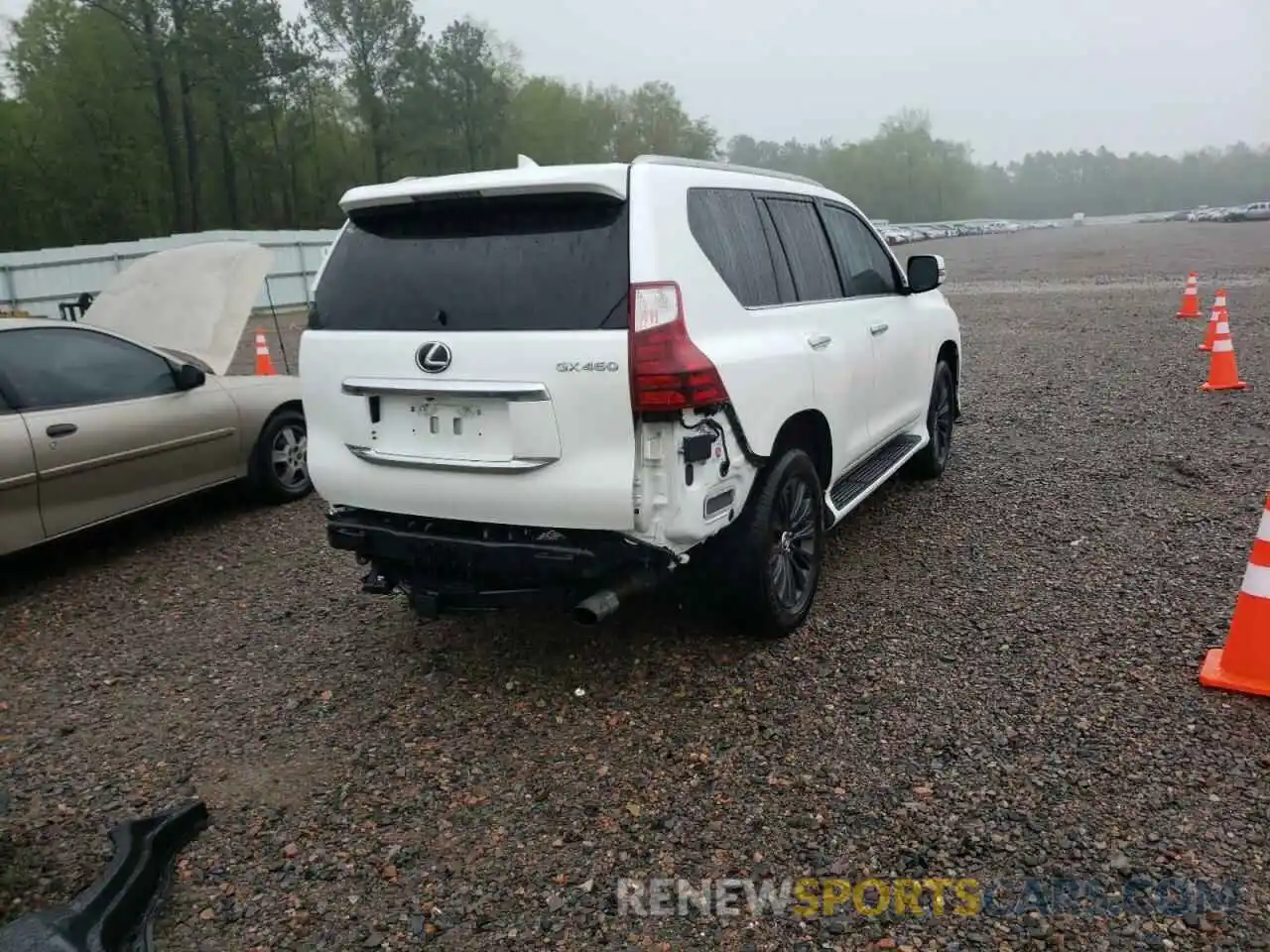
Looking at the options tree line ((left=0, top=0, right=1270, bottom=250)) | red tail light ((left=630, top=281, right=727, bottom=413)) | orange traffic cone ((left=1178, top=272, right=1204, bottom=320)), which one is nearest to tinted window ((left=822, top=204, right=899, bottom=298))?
red tail light ((left=630, top=281, right=727, bottom=413))

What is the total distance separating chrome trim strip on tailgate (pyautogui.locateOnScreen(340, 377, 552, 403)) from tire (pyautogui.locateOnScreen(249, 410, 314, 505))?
296 centimetres

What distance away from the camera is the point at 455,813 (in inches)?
123

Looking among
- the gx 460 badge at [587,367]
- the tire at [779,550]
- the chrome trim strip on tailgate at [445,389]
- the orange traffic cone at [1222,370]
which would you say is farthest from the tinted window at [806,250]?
the orange traffic cone at [1222,370]

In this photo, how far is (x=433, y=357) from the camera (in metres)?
3.52

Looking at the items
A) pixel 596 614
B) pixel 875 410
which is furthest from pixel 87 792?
pixel 875 410

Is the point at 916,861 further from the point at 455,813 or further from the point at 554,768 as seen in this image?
the point at 455,813

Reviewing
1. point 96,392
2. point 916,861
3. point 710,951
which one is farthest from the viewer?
point 96,392

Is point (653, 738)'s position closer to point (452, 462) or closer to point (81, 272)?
point (452, 462)

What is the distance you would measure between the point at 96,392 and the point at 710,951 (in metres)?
4.73

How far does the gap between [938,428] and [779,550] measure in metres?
2.85

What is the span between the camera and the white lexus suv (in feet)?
10.9

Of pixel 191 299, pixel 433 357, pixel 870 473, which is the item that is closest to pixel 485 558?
pixel 433 357

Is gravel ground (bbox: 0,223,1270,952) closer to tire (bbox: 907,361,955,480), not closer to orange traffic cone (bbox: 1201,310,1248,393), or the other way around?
tire (bbox: 907,361,955,480)

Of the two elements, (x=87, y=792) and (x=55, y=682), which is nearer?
(x=87, y=792)
